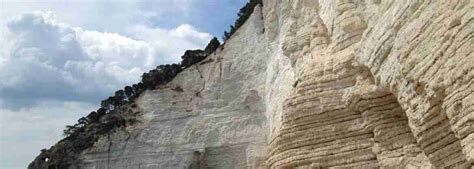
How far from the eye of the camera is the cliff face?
456 inches

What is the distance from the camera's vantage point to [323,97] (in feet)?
58.1

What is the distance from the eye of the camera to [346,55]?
16938 mm

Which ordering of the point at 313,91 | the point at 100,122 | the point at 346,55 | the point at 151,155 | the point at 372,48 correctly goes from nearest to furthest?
the point at 372,48
the point at 346,55
the point at 313,91
the point at 151,155
the point at 100,122

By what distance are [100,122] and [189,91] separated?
494cm

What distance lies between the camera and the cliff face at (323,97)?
11578mm

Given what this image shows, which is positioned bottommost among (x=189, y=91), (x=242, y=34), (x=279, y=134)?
(x=279, y=134)

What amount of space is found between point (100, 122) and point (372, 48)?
21567 millimetres

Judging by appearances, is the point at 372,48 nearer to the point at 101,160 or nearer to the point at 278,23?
the point at 278,23

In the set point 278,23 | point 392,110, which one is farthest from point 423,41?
point 278,23

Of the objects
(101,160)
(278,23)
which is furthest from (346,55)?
(101,160)

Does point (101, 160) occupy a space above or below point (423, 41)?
above

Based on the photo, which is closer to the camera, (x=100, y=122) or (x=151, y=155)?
(x=151, y=155)

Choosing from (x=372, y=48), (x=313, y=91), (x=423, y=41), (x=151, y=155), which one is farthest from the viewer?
(x=151, y=155)

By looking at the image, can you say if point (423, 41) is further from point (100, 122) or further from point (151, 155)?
point (100, 122)
